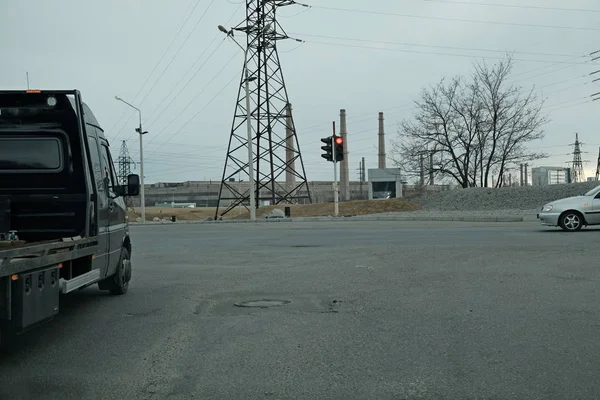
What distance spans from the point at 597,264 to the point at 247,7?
1347 inches

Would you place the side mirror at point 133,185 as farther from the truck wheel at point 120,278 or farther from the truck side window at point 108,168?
the truck wheel at point 120,278

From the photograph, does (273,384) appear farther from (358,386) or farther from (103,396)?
(103,396)

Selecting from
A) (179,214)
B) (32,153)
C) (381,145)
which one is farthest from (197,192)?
(32,153)

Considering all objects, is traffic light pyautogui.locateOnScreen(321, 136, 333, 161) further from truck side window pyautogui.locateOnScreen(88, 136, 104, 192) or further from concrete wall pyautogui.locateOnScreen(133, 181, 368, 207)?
concrete wall pyautogui.locateOnScreen(133, 181, 368, 207)

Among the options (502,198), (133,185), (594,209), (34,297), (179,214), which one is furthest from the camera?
(179,214)

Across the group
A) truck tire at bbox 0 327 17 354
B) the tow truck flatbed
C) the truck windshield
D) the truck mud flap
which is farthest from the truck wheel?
the truck mud flap

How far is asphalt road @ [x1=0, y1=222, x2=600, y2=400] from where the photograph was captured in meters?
4.49

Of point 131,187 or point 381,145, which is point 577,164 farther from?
point 131,187

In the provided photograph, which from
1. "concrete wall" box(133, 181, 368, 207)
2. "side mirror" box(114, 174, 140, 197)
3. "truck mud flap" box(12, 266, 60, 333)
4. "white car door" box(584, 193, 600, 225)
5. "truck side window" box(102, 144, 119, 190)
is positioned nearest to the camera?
"truck mud flap" box(12, 266, 60, 333)

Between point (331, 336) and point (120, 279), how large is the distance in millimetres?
3730

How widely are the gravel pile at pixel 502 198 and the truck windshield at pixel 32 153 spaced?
28.6m

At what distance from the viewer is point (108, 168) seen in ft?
26.5

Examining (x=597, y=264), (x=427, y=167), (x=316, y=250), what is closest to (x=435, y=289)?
(x=597, y=264)

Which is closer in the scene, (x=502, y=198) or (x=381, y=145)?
(x=502, y=198)
